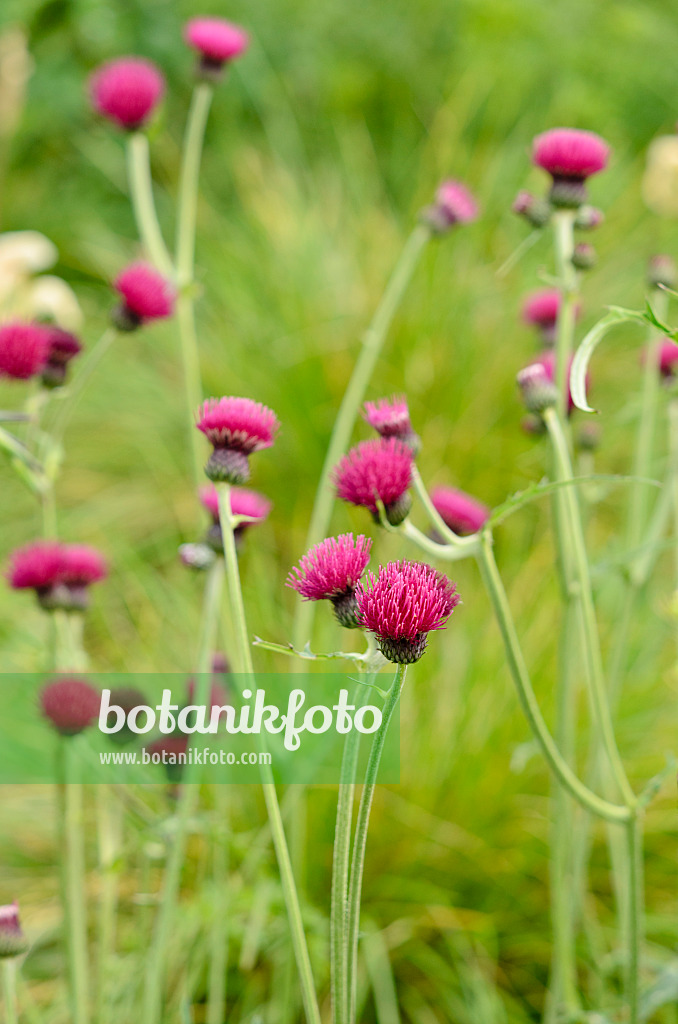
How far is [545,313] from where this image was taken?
4.28 ft

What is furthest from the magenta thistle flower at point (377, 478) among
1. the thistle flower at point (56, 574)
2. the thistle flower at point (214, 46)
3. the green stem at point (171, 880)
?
the thistle flower at point (214, 46)

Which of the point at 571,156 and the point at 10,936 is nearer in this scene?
the point at 10,936

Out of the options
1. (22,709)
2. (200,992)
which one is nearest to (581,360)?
(200,992)

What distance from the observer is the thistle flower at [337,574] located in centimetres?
65

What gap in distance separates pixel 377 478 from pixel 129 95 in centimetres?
87

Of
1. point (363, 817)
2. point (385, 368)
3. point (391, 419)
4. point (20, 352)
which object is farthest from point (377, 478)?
point (385, 368)

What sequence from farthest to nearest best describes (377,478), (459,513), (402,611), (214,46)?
(214,46) → (459,513) → (377,478) → (402,611)

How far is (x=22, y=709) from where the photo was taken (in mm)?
1877

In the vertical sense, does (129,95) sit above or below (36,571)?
above

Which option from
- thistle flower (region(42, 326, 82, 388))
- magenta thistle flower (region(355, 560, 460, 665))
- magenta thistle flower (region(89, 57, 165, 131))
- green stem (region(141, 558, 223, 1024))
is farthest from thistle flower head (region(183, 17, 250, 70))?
magenta thistle flower (region(355, 560, 460, 665))

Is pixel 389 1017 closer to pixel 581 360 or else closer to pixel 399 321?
pixel 581 360

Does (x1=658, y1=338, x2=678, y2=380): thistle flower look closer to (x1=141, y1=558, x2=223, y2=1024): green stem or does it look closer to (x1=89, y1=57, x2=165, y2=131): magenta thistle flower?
(x1=141, y1=558, x2=223, y2=1024): green stem

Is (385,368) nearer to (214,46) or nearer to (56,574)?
(214,46)

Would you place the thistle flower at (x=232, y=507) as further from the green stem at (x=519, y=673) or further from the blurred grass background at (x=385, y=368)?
the blurred grass background at (x=385, y=368)
